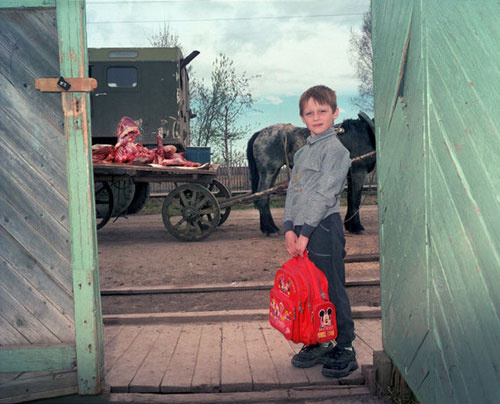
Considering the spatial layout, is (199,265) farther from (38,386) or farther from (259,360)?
(38,386)

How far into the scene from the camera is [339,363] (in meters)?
2.74

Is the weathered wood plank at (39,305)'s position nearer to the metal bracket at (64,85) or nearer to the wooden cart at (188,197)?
the metal bracket at (64,85)

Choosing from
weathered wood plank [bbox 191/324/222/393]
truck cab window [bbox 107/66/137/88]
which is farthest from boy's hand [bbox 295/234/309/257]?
truck cab window [bbox 107/66/137/88]

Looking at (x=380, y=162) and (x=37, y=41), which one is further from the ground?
(x=37, y=41)

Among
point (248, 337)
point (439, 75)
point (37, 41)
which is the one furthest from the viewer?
point (248, 337)

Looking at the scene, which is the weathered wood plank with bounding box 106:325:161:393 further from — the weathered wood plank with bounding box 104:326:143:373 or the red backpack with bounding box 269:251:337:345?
the red backpack with bounding box 269:251:337:345

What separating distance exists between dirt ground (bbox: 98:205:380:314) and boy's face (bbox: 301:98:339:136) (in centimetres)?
218

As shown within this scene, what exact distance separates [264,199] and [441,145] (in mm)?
7127

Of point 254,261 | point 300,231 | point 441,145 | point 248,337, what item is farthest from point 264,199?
point 441,145

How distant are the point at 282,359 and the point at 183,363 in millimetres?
620

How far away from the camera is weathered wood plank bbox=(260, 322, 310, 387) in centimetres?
269

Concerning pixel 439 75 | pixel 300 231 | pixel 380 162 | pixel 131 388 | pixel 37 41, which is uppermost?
pixel 37 41

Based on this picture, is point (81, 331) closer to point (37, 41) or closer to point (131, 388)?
point (131, 388)

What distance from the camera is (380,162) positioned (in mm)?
2570
